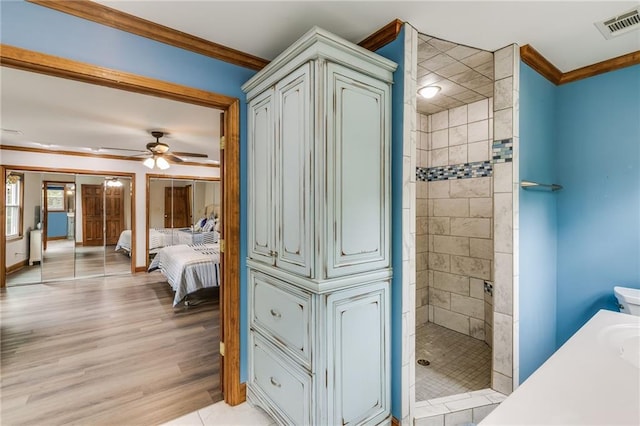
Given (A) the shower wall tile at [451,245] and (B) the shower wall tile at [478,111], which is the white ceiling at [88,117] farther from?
(A) the shower wall tile at [451,245]

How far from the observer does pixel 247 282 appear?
2.06 metres

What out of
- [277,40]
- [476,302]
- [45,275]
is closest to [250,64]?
[277,40]

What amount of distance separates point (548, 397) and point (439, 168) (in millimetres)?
2764

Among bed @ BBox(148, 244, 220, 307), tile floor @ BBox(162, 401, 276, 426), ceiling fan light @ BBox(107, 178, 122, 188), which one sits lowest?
tile floor @ BBox(162, 401, 276, 426)

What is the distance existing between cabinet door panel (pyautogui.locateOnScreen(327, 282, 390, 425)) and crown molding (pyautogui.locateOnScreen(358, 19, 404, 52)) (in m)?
1.46

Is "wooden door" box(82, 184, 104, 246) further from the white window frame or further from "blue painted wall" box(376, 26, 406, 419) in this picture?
"blue painted wall" box(376, 26, 406, 419)

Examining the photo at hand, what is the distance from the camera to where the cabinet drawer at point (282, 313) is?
1515 mm

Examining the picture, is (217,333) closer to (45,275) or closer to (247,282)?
(247,282)

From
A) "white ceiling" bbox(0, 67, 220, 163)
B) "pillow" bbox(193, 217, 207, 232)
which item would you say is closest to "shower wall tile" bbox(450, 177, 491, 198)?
"white ceiling" bbox(0, 67, 220, 163)

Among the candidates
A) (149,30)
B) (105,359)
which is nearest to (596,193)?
(149,30)

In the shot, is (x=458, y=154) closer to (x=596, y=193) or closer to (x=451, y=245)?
(x=451, y=245)

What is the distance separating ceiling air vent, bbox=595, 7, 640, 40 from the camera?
1.65 m

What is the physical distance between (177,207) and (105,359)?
4581mm

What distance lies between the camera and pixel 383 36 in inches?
67.1
